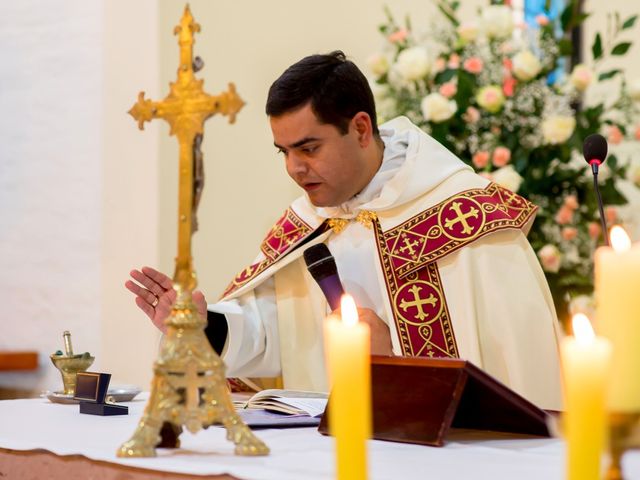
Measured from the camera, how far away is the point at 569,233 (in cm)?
509

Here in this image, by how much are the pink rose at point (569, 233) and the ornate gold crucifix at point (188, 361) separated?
357cm

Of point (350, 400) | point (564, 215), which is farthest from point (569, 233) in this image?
point (350, 400)

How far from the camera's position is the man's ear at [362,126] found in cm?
361

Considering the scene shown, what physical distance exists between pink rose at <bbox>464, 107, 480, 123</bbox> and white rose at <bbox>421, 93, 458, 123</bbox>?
120 mm

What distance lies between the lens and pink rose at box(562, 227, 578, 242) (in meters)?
5.09

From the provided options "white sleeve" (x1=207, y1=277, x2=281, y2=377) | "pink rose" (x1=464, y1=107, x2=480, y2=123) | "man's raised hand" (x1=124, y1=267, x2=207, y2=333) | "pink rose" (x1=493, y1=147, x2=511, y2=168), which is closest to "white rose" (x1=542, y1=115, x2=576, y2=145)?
"pink rose" (x1=493, y1=147, x2=511, y2=168)

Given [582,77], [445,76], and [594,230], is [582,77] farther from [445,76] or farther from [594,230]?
[594,230]

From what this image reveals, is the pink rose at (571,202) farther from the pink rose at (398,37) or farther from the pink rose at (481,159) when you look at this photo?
the pink rose at (398,37)

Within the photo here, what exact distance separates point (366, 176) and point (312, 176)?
0.76 ft

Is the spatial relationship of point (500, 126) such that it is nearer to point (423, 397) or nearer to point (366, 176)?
point (366, 176)

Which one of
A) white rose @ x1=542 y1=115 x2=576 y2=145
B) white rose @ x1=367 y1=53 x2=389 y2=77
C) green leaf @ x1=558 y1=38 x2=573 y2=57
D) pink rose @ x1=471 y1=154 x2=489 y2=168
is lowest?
pink rose @ x1=471 y1=154 x2=489 y2=168

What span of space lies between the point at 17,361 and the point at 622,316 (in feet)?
16.0

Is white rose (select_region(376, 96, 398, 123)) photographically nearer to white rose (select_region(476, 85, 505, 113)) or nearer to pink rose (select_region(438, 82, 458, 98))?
pink rose (select_region(438, 82, 458, 98))

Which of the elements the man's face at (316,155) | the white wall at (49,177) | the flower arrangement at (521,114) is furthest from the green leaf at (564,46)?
the white wall at (49,177)
